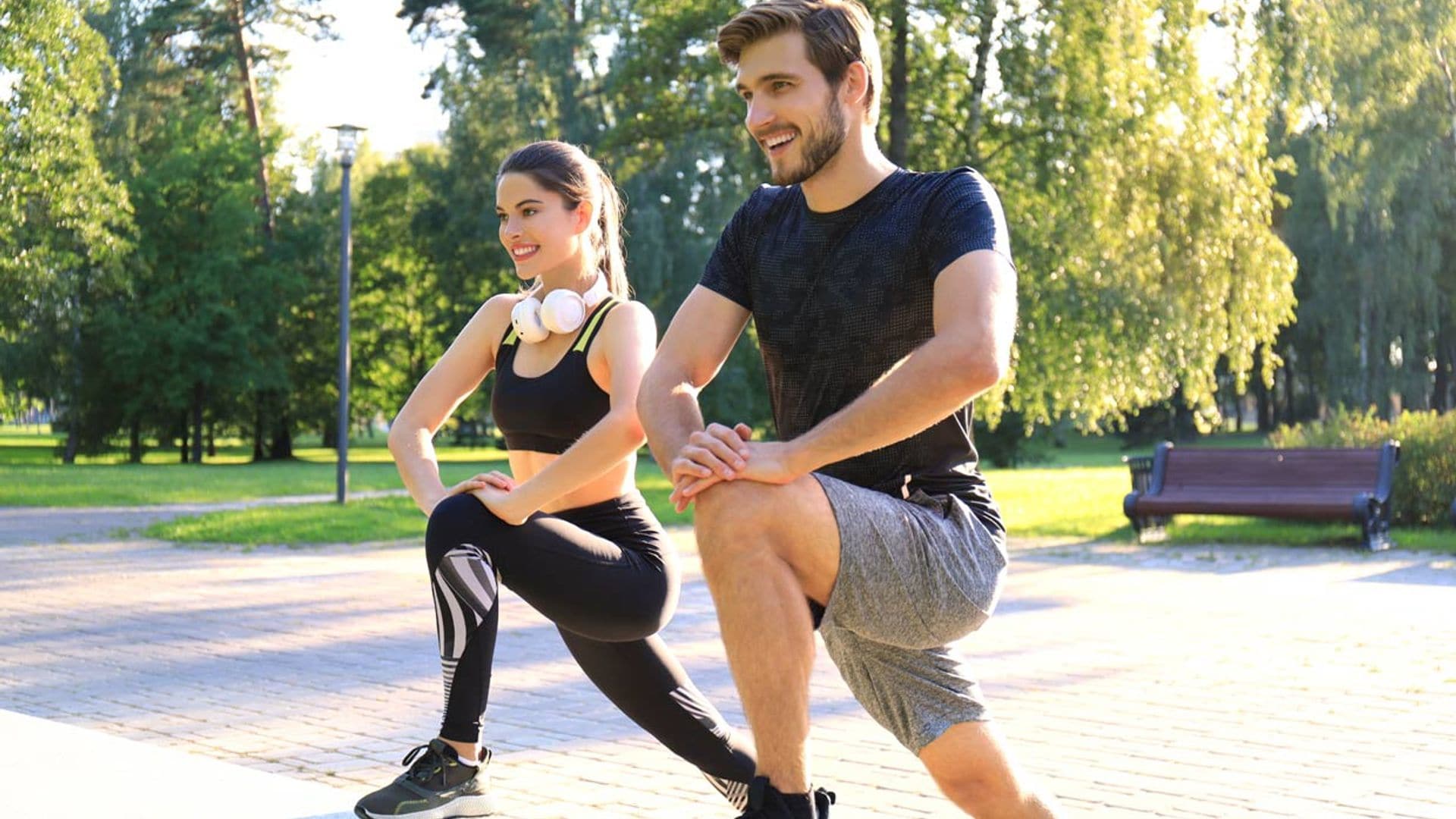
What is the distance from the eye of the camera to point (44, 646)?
847 cm

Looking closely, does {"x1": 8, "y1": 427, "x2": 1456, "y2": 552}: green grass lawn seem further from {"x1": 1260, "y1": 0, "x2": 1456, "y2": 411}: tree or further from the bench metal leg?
{"x1": 1260, "y1": 0, "x2": 1456, "y2": 411}: tree

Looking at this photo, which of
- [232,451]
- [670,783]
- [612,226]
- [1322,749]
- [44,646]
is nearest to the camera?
[612,226]

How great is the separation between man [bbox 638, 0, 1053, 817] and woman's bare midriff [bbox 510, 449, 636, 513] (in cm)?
93

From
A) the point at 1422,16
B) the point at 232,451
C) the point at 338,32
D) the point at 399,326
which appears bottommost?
the point at 232,451

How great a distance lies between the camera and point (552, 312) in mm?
4238

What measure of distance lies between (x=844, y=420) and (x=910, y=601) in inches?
14.6

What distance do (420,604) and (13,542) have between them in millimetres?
7033

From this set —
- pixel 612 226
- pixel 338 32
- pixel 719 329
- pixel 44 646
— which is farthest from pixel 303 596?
pixel 338 32

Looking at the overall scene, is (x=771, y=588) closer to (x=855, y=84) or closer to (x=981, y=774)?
(x=981, y=774)

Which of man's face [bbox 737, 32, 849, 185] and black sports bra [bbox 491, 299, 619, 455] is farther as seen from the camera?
black sports bra [bbox 491, 299, 619, 455]

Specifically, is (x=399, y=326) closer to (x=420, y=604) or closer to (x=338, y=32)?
(x=338, y=32)

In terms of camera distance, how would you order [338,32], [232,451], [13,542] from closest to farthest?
[13,542], [338,32], [232,451]

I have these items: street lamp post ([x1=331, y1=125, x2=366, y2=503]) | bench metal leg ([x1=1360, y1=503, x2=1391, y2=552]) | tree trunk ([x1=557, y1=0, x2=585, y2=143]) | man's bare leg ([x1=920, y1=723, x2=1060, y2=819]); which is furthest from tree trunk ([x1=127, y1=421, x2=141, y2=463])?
man's bare leg ([x1=920, y1=723, x2=1060, y2=819])

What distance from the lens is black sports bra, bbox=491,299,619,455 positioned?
4.25 meters
